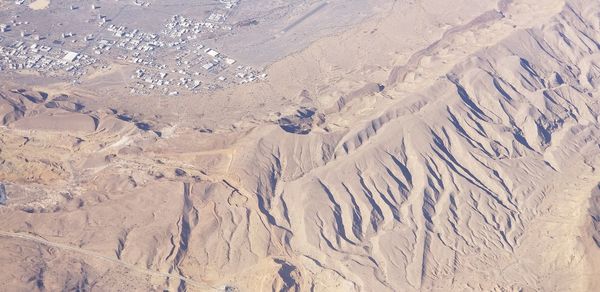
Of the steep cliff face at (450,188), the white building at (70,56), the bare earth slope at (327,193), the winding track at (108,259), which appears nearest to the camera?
the winding track at (108,259)

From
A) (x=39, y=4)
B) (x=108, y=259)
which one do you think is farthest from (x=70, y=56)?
(x=108, y=259)

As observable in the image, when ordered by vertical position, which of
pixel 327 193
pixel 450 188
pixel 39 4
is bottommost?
pixel 450 188

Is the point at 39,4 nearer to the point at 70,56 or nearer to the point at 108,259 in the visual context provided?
the point at 70,56

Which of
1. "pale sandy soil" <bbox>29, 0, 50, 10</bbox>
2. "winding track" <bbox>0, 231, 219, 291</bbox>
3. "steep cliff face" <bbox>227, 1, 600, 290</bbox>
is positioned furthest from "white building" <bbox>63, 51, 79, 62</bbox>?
"steep cliff face" <bbox>227, 1, 600, 290</bbox>

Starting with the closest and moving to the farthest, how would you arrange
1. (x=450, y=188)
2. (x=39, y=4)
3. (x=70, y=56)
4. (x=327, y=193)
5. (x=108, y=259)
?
(x=108, y=259)
(x=327, y=193)
(x=450, y=188)
(x=70, y=56)
(x=39, y=4)

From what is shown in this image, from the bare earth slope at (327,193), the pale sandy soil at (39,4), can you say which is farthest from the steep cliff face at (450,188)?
the pale sandy soil at (39,4)

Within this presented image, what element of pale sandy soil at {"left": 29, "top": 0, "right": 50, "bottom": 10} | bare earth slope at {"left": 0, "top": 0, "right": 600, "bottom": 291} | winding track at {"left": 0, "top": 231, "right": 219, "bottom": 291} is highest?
pale sandy soil at {"left": 29, "top": 0, "right": 50, "bottom": 10}

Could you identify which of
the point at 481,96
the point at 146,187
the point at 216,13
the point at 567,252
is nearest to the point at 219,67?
the point at 216,13

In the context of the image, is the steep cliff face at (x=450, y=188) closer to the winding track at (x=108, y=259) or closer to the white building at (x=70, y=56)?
the winding track at (x=108, y=259)

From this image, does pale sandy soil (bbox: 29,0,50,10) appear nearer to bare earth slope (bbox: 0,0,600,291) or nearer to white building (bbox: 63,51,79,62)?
white building (bbox: 63,51,79,62)
